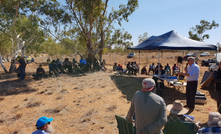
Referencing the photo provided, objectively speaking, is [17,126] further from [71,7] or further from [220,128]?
[71,7]

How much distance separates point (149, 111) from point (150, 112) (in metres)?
0.02

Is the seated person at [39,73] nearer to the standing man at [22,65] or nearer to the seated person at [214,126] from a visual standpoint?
the standing man at [22,65]

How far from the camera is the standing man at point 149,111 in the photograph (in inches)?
84.3

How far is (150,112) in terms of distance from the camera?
2156 mm

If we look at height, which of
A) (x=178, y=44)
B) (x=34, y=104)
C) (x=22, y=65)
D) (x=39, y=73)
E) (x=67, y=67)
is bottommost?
(x=34, y=104)

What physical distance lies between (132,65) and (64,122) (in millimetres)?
10583

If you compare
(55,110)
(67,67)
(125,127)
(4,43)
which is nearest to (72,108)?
(55,110)

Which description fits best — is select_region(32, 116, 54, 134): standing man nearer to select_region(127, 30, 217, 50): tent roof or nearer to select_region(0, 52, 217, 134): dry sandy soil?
select_region(0, 52, 217, 134): dry sandy soil

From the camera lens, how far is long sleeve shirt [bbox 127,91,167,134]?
2139mm

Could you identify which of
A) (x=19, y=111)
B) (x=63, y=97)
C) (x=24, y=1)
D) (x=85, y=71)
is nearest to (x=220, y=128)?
(x=19, y=111)

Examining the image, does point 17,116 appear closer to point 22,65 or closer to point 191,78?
point 191,78

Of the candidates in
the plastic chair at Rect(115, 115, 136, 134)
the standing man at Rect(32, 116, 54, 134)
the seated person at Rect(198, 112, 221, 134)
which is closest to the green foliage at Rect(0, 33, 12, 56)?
the standing man at Rect(32, 116, 54, 134)

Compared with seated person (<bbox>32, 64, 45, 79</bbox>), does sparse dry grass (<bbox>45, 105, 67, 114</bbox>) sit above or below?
below

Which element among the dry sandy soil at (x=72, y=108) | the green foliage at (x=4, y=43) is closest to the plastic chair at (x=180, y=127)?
the dry sandy soil at (x=72, y=108)
